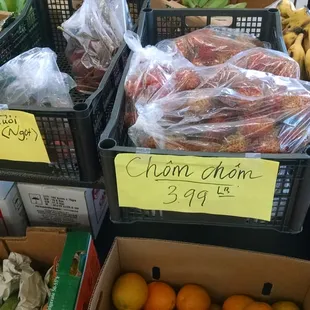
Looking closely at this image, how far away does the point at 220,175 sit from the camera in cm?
63

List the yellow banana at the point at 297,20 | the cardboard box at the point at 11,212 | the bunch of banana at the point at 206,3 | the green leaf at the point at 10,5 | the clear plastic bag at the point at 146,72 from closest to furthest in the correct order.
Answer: the clear plastic bag at the point at 146,72 < the cardboard box at the point at 11,212 < the yellow banana at the point at 297,20 < the green leaf at the point at 10,5 < the bunch of banana at the point at 206,3

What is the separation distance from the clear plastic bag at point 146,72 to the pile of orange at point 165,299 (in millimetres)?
420

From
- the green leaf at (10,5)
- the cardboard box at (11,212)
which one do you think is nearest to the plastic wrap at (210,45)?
the cardboard box at (11,212)

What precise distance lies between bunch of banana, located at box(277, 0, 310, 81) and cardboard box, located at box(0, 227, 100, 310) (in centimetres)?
65

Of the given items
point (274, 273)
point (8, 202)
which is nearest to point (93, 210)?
point (8, 202)

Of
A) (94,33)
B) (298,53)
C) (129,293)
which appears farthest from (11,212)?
(298,53)

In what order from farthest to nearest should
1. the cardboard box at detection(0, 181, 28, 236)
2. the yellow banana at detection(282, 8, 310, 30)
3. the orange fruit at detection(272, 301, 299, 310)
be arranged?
1. the yellow banana at detection(282, 8, 310, 30)
2. the cardboard box at detection(0, 181, 28, 236)
3. the orange fruit at detection(272, 301, 299, 310)

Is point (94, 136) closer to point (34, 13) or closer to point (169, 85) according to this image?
point (169, 85)

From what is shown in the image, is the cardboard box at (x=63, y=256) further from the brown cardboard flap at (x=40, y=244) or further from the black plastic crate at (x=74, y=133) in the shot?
the black plastic crate at (x=74, y=133)

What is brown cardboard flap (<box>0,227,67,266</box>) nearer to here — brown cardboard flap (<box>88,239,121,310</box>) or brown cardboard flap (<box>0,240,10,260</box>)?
brown cardboard flap (<box>0,240,10,260</box>)

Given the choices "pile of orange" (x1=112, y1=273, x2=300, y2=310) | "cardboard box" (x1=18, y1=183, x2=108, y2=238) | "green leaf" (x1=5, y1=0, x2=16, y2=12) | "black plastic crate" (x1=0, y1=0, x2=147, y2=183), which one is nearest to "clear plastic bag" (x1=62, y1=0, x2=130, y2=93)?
"black plastic crate" (x1=0, y1=0, x2=147, y2=183)

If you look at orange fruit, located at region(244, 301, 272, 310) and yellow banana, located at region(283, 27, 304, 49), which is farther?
yellow banana, located at region(283, 27, 304, 49)

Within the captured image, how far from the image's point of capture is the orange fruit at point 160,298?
972 millimetres

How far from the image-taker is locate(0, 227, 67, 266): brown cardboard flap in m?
1.00
